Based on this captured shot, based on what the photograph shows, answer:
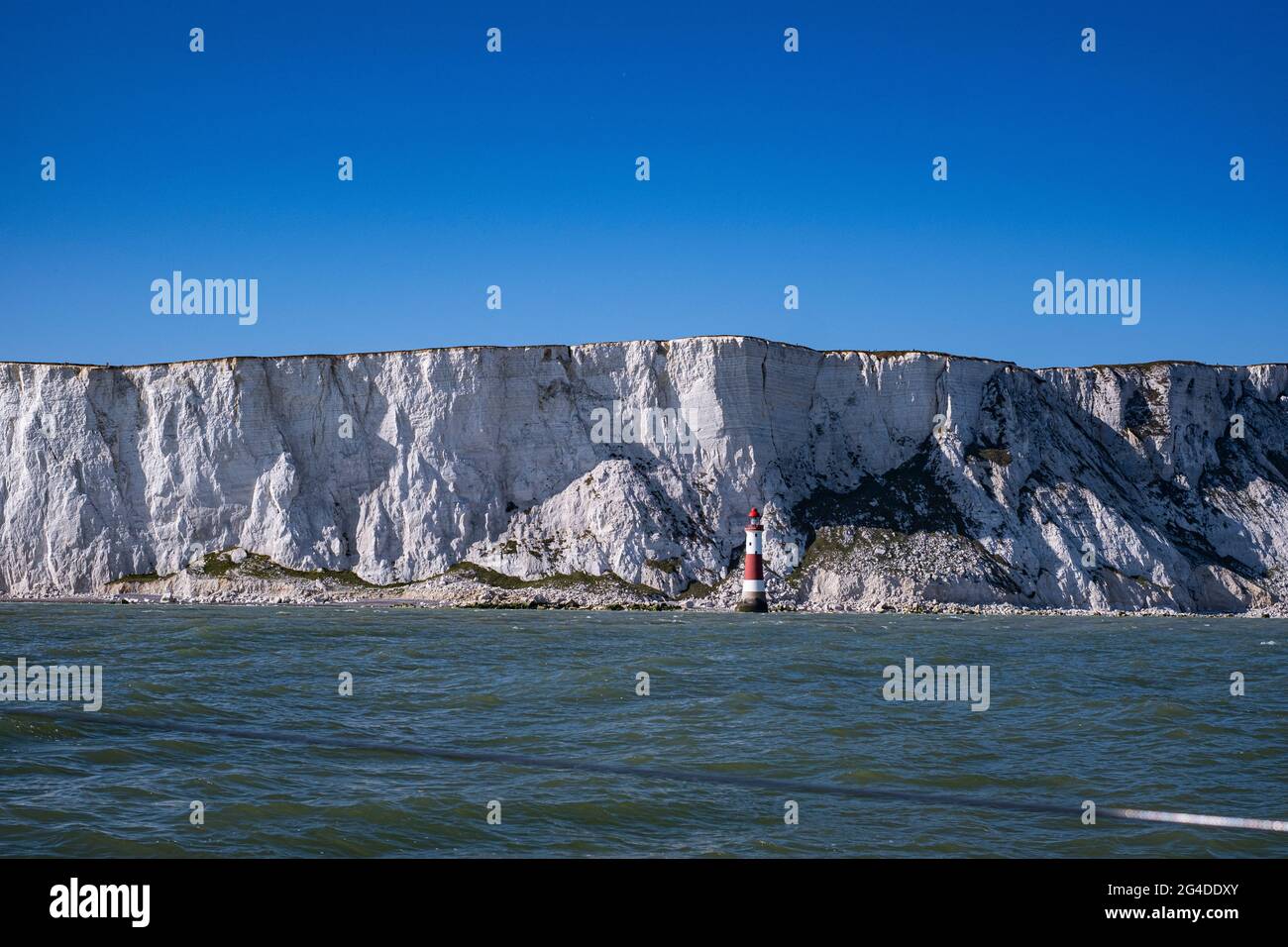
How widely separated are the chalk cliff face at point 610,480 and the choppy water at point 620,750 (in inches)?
1105

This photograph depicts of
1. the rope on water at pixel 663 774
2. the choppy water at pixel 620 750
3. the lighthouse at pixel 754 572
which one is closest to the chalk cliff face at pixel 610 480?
the lighthouse at pixel 754 572

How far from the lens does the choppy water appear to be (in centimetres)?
1029

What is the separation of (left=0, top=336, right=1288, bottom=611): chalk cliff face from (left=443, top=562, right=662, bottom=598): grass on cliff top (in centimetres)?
61

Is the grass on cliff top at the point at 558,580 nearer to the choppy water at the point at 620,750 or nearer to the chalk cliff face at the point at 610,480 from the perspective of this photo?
the chalk cliff face at the point at 610,480

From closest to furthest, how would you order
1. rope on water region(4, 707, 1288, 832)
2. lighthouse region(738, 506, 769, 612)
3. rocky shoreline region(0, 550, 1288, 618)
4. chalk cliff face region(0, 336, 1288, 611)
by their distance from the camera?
1. rope on water region(4, 707, 1288, 832)
2. lighthouse region(738, 506, 769, 612)
3. rocky shoreline region(0, 550, 1288, 618)
4. chalk cliff face region(0, 336, 1288, 611)

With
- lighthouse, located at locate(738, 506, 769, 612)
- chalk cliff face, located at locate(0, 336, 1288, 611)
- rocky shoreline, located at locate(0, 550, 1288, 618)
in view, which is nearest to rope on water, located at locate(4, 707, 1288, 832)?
rocky shoreline, located at locate(0, 550, 1288, 618)

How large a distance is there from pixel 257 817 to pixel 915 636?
86.8 ft

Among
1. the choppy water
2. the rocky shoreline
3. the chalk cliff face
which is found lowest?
the rocky shoreline

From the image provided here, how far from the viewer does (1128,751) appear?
14773 millimetres

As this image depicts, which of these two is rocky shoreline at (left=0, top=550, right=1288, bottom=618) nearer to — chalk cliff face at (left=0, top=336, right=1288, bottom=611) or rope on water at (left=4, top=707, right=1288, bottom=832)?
chalk cliff face at (left=0, top=336, right=1288, bottom=611)

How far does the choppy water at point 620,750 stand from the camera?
10.3 metres
